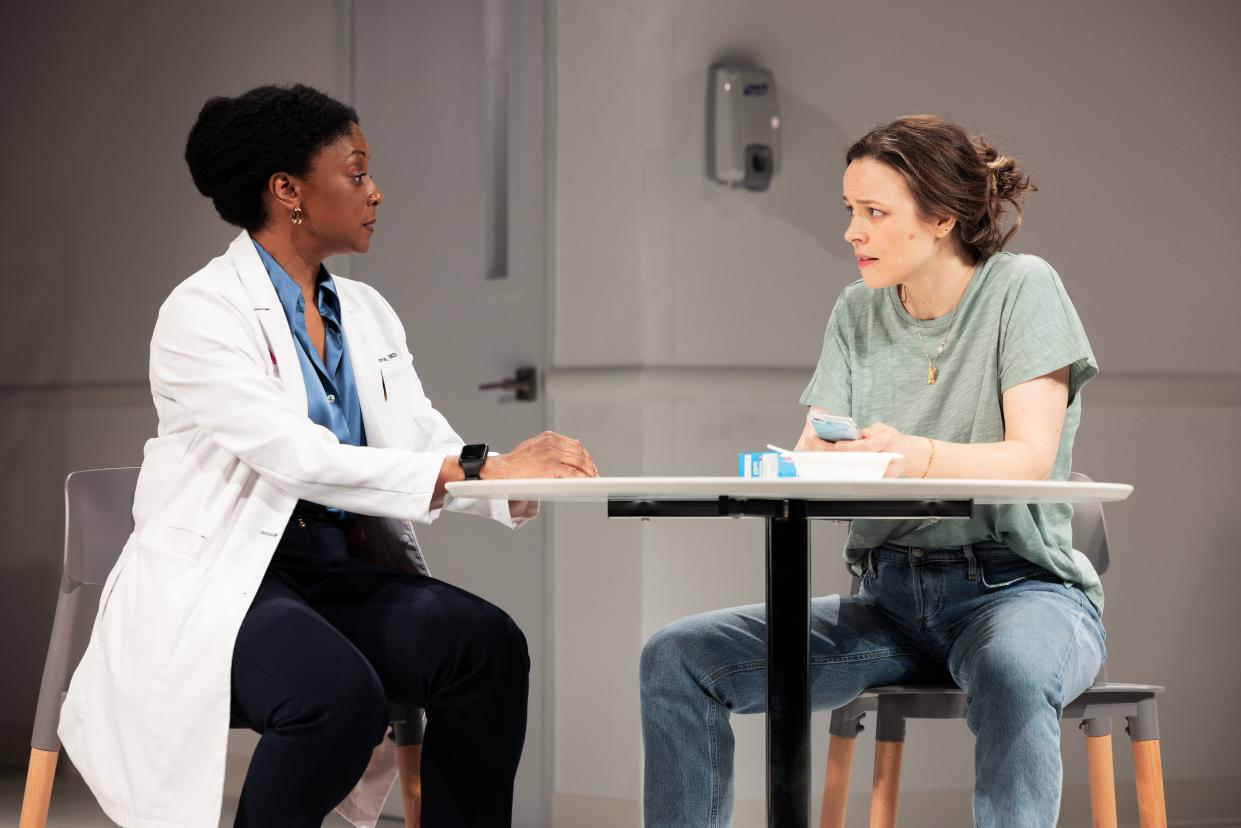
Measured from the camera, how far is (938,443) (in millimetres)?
1943

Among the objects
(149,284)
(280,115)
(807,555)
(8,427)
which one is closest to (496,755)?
(807,555)

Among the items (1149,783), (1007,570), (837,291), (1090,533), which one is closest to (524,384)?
(837,291)

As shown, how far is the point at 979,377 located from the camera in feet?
7.06

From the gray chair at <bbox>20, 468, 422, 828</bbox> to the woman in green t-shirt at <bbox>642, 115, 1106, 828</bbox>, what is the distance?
0.56 meters

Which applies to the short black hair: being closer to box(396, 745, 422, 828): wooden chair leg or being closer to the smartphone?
box(396, 745, 422, 828): wooden chair leg

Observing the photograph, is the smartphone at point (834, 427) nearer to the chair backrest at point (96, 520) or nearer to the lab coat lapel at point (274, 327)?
the lab coat lapel at point (274, 327)

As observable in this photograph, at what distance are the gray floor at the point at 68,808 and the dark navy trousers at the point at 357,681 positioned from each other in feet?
5.97

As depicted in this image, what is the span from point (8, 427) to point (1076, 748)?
153 inches

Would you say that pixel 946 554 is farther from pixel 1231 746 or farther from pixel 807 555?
pixel 1231 746

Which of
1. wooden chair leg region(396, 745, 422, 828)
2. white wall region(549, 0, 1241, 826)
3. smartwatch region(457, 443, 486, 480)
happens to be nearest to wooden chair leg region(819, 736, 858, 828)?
wooden chair leg region(396, 745, 422, 828)

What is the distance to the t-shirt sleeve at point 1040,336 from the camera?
6.79 feet

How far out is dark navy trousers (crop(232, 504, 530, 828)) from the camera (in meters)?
1.98

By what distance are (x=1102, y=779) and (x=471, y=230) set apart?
7.61 feet

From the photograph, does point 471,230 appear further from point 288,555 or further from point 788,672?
point 788,672
